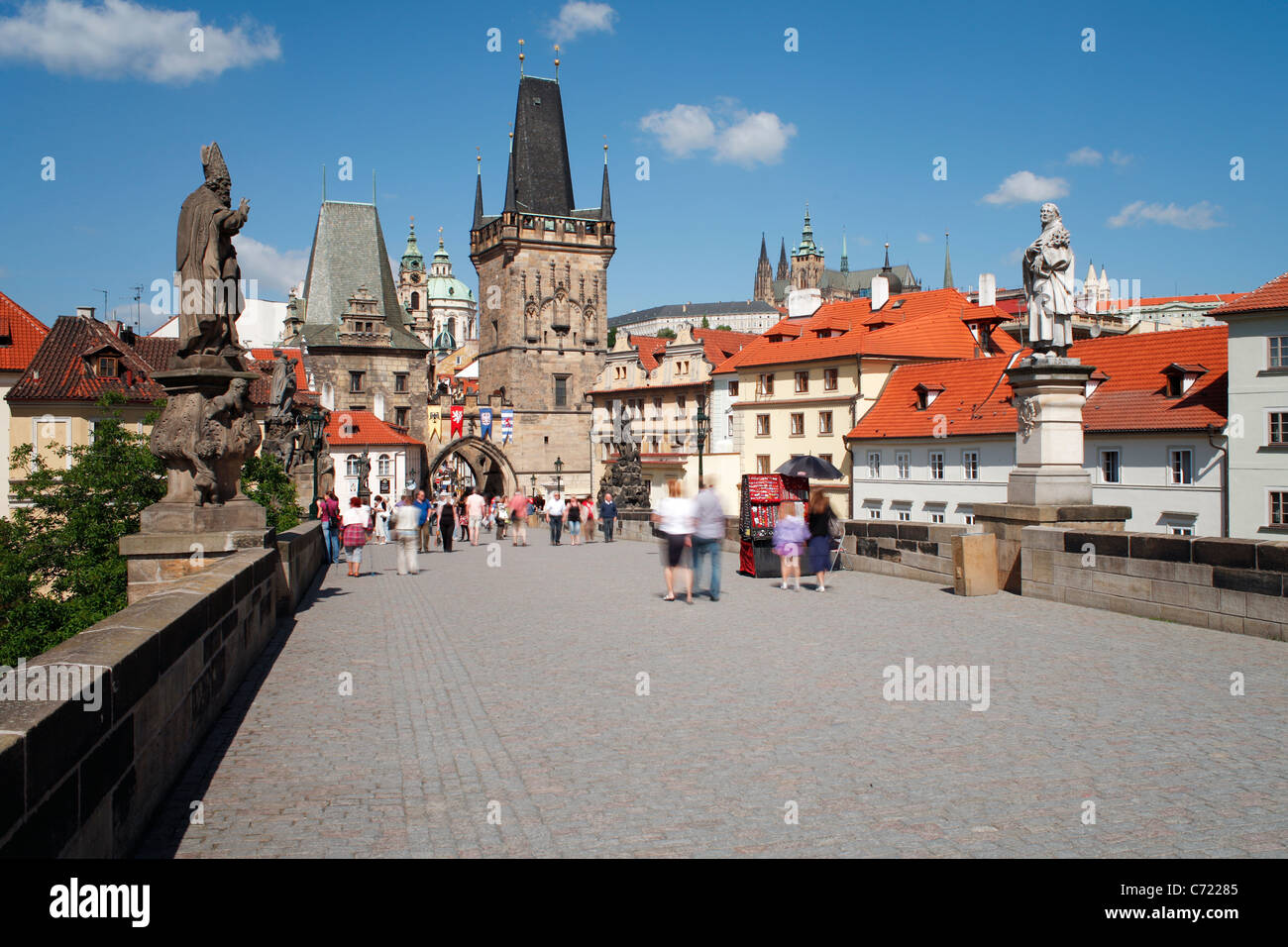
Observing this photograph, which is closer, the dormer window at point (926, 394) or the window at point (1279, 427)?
the window at point (1279, 427)

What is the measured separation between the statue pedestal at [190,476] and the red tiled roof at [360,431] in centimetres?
5715

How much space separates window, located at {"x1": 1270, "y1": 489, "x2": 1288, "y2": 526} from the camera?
3269 cm

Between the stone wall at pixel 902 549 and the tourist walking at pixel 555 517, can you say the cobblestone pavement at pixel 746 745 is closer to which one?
the stone wall at pixel 902 549

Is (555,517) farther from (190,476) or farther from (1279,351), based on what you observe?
(1279,351)

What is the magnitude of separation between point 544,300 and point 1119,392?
45.7 metres

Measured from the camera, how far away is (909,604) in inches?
468

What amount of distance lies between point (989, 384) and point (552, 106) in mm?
47405

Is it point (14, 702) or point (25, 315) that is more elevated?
point (25, 315)

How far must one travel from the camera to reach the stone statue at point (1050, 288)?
39.9 feet

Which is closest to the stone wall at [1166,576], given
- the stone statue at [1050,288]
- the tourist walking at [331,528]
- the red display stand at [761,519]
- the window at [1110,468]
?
the stone statue at [1050,288]

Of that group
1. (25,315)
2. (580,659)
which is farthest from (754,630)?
(25,315)

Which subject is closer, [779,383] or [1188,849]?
[1188,849]

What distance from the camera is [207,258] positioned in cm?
856
